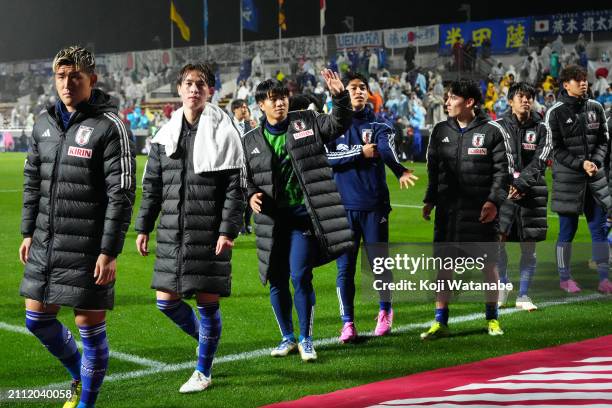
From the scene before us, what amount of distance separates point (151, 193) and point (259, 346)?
167cm

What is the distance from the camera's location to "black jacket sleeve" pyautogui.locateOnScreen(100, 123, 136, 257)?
4559 mm

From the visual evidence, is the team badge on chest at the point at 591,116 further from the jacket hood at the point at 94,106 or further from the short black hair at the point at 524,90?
the jacket hood at the point at 94,106

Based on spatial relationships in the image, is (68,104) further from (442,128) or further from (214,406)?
(442,128)

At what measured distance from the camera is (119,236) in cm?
459

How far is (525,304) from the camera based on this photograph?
8.02 meters

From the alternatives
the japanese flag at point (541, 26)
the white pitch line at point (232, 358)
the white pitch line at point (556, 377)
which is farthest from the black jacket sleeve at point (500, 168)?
the japanese flag at point (541, 26)

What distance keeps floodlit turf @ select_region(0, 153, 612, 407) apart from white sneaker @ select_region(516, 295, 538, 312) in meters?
0.14

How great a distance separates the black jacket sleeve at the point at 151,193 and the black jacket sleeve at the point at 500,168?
2.46 meters

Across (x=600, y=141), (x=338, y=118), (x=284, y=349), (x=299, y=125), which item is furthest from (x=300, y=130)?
(x=600, y=141)

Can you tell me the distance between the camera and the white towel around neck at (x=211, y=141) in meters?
5.18

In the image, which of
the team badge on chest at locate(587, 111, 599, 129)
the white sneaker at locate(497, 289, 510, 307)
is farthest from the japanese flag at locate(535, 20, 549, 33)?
the white sneaker at locate(497, 289, 510, 307)

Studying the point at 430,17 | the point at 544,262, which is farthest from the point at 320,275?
the point at 430,17

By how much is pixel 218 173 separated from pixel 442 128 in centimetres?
224

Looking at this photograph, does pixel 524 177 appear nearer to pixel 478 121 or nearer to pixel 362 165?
pixel 478 121
